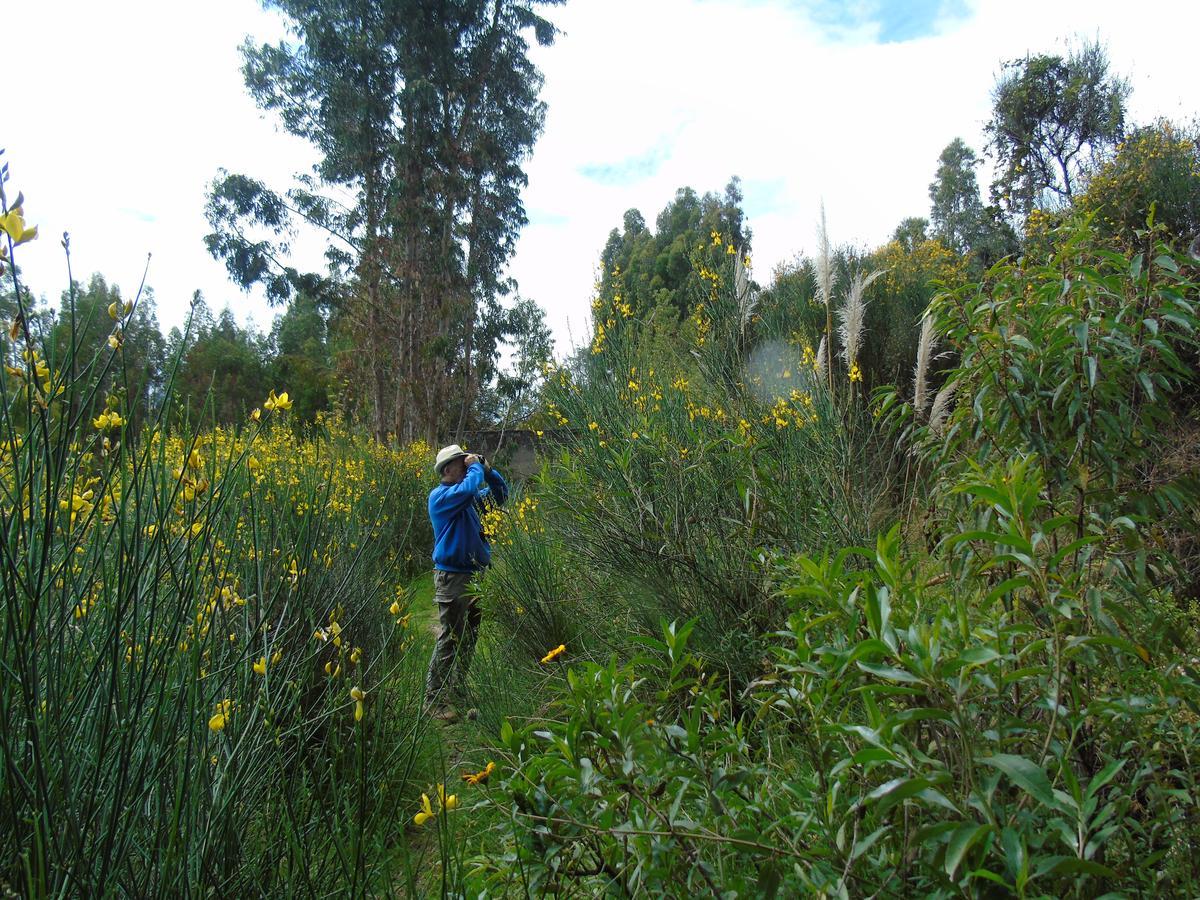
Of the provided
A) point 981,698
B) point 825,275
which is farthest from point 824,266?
point 981,698

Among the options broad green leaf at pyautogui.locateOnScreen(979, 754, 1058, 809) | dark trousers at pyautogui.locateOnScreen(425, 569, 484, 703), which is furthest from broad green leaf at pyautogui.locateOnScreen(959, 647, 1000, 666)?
dark trousers at pyautogui.locateOnScreen(425, 569, 484, 703)

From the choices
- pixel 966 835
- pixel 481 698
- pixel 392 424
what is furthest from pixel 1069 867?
pixel 392 424

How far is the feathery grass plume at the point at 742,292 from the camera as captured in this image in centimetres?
425

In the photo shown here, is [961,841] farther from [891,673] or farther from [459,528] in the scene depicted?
[459,528]

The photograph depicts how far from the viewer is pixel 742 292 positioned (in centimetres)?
426

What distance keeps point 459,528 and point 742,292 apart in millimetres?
2562

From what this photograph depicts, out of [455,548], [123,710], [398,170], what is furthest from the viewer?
[398,170]

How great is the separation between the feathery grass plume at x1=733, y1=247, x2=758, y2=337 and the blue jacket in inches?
87.2

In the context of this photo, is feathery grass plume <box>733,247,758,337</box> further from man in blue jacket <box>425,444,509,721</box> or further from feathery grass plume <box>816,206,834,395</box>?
man in blue jacket <box>425,444,509,721</box>

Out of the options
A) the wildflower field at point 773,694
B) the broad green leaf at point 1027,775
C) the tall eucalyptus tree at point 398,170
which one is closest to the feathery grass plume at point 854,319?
the wildflower field at point 773,694

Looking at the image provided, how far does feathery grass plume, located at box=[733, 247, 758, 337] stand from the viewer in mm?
4246

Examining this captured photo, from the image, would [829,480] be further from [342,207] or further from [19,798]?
[342,207]

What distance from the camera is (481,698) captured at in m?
3.75

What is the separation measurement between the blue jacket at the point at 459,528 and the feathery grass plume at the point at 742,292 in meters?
2.22
